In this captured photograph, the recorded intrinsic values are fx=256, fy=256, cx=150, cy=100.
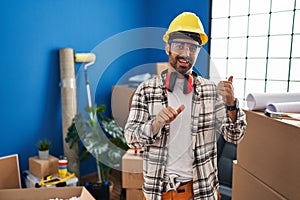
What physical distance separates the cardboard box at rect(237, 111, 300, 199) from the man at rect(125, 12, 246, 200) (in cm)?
12

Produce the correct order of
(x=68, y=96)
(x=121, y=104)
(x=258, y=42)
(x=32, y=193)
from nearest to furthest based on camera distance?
(x=121, y=104) < (x=32, y=193) < (x=68, y=96) < (x=258, y=42)

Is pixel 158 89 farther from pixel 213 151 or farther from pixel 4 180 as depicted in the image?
pixel 4 180

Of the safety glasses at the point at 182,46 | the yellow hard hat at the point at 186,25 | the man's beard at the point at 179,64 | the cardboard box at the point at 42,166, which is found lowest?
the cardboard box at the point at 42,166

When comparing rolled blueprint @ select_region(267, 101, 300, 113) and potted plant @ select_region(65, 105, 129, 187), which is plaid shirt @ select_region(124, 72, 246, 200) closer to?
rolled blueprint @ select_region(267, 101, 300, 113)

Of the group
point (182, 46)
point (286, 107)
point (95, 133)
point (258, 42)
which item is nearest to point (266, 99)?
point (286, 107)

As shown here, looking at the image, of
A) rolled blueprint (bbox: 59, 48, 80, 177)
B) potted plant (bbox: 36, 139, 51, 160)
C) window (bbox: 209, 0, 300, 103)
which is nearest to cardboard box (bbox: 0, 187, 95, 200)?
potted plant (bbox: 36, 139, 51, 160)

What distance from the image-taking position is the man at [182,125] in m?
0.87

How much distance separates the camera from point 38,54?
7.16ft

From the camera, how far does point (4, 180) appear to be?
6.01 feet

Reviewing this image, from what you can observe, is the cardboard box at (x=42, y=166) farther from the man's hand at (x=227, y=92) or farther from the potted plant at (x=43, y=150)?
the man's hand at (x=227, y=92)

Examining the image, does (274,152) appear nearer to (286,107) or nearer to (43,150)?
(286,107)

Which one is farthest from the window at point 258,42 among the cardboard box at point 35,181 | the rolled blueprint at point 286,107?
A: the cardboard box at point 35,181

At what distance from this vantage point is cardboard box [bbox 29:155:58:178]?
77.8 inches

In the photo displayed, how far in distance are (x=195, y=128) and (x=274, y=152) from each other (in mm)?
306
